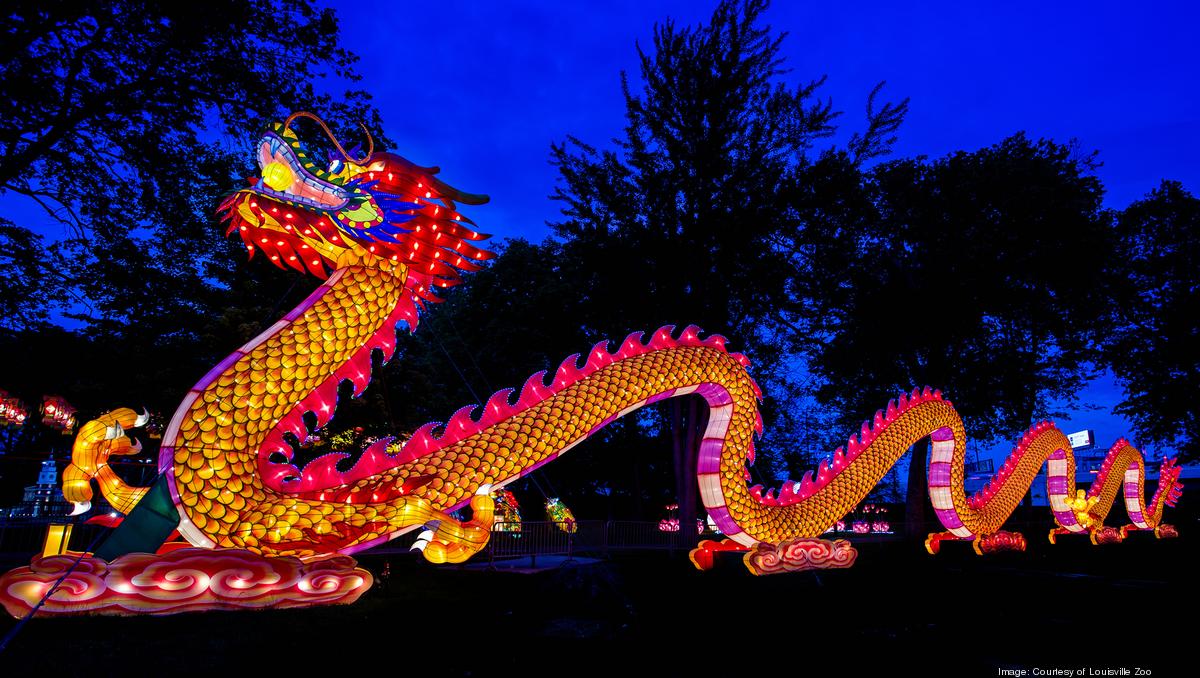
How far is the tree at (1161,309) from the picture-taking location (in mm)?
17922

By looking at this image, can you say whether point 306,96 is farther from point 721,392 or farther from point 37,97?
point 721,392

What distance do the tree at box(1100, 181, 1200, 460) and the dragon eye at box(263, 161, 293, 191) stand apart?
20.3 m

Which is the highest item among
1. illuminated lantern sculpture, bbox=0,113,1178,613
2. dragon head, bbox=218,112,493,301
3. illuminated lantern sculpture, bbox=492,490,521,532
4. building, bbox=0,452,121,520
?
dragon head, bbox=218,112,493,301

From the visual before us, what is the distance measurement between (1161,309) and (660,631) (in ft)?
66.7

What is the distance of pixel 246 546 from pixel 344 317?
5.82 feet

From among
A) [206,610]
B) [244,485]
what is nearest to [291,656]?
[206,610]

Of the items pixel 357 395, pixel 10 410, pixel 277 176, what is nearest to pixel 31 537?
pixel 357 395

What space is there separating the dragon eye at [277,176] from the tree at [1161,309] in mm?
20275

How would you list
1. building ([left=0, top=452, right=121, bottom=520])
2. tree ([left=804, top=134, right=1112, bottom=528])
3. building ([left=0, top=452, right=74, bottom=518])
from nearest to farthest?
1. building ([left=0, top=452, right=121, bottom=520])
2. building ([left=0, top=452, right=74, bottom=518])
3. tree ([left=804, top=134, right=1112, bottom=528])

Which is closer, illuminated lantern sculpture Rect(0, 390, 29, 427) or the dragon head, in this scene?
the dragon head

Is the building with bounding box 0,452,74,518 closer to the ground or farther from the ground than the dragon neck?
closer to the ground

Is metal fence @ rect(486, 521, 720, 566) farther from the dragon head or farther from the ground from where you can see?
the dragon head

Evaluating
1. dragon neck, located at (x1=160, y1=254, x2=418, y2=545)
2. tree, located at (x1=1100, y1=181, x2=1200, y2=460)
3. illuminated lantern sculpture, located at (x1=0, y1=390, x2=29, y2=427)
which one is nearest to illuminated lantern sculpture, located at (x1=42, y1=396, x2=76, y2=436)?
illuminated lantern sculpture, located at (x1=0, y1=390, x2=29, y2=427)

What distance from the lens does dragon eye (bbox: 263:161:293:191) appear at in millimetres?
5090
